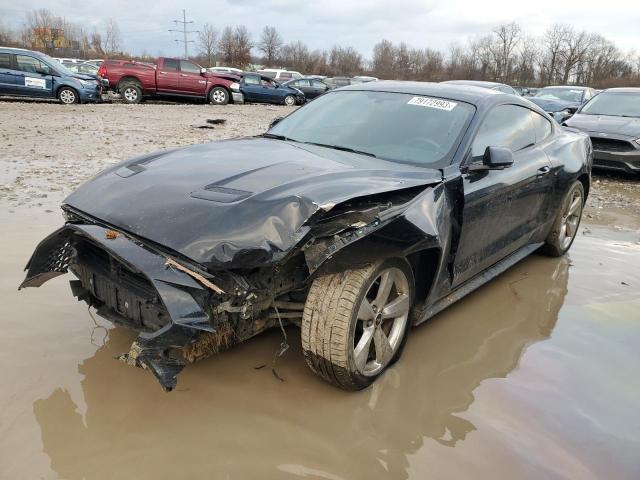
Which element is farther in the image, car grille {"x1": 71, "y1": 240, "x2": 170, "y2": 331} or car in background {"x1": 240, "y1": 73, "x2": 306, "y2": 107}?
car in background {"x1": 240, "y1": 73, "x2": 306, "y2": 107}

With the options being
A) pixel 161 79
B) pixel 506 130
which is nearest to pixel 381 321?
pixel 506 130

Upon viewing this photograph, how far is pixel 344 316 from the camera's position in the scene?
2469 mm

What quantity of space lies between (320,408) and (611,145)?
807cm

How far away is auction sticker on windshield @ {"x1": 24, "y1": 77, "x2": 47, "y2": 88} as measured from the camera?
14.6 m

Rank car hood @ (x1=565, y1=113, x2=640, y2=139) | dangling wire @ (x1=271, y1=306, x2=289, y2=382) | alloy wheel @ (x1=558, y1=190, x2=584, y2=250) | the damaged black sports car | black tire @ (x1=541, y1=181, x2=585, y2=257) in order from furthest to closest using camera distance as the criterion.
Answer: car hood @ (x1=565, y1=113, x2=640, y2=139) → alloy wheel @ (x1=558, y1=190, x2=584, y2=250) → black tire @ (x1=541, y1=181, x2=585, y2=257) → dangling wire @ (x1=271, y1=306, x2=289, y2=382) → the damaged black sports car

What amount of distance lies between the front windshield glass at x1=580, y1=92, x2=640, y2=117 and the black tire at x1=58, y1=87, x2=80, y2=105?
523 inches

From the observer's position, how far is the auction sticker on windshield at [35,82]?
1462 cm

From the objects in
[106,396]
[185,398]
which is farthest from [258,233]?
[106,396]

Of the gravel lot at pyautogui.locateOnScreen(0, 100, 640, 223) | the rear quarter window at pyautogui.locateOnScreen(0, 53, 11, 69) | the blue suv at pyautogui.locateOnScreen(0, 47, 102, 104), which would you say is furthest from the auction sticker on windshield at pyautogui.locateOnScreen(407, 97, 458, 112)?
the rear quarter window at pyautogui.locateOnScreen(0, 53, 11, 69)

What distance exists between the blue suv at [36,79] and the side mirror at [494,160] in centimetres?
1479

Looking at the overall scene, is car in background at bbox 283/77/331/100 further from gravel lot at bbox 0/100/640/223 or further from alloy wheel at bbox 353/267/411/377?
alloy wheel at bbox 353/267/411/377

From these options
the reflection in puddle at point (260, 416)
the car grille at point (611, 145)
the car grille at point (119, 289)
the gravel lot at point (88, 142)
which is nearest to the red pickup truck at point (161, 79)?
the gravel lot at point (88, 142)

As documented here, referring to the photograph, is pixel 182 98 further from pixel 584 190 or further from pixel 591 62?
pixel 591 62

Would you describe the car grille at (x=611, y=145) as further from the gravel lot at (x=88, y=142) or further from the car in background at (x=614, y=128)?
the gravel lot at (x=88, y=142)
